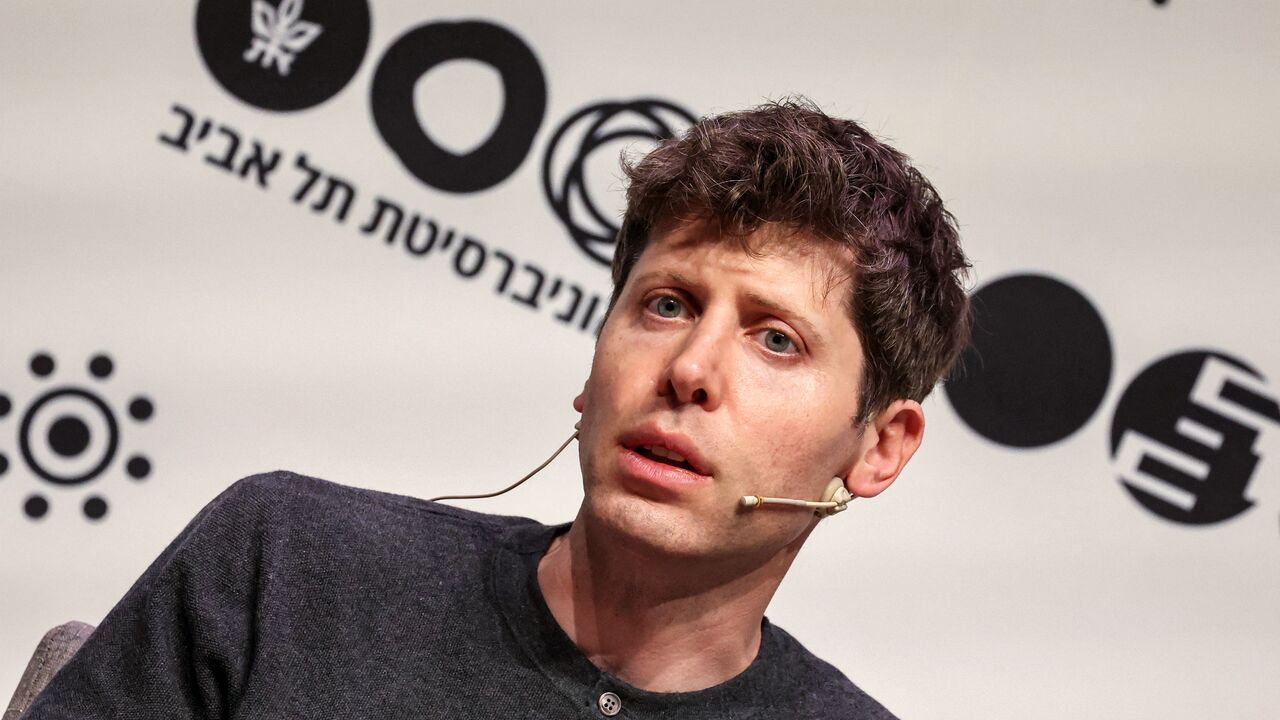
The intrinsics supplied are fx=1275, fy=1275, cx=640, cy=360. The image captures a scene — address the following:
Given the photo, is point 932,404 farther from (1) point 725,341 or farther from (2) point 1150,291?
(1) point 725,341

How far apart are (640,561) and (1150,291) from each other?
4.91 feet

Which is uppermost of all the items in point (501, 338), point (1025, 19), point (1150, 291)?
point (1025, 19)

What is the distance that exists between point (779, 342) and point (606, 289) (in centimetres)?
98

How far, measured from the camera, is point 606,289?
253cm

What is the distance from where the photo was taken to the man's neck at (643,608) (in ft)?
5.26

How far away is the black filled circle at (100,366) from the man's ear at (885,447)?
4.79 feet

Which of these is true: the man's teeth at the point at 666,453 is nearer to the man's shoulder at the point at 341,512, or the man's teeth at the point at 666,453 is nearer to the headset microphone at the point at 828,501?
the headset microphone at the point at 828,501

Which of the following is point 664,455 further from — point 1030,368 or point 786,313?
point 1030,368

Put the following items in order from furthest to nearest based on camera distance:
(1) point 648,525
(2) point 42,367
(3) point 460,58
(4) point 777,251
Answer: (3) point 460,58
(2) point 42,367
(4) point 777,251
(1) point 648,525

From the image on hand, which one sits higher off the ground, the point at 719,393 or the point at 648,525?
the point at 719,393

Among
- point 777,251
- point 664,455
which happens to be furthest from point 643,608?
point 777,251

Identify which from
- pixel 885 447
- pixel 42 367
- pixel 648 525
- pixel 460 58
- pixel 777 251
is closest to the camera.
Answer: pixel 648 525

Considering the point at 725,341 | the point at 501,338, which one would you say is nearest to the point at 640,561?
the point at 725,341

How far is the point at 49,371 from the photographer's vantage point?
2393mm
